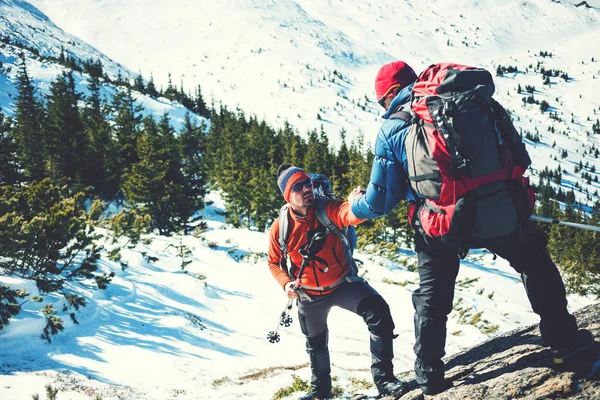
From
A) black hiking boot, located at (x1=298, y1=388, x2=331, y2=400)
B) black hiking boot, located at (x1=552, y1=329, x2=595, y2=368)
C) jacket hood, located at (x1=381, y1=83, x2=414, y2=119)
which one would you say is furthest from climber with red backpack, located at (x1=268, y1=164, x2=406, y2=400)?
black hiking boot, located at (x1=552, y1=329, x2=595, y2=368)

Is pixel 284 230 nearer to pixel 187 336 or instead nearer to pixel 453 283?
pixel 453 283

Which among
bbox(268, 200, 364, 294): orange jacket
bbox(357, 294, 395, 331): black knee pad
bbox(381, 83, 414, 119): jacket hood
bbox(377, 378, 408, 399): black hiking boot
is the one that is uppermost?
bbox(381, 83, 414, 119): jacket hood

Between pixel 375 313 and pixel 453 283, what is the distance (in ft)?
3.02

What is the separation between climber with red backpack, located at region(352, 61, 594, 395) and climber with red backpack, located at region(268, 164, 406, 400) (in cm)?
62

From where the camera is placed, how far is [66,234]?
24.9 feet

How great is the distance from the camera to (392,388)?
3.68 metres

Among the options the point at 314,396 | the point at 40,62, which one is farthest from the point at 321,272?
the point at 40,62

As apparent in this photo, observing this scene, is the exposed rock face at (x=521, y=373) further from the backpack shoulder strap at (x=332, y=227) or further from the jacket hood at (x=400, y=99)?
the jacket hood at (x=400, y=99)

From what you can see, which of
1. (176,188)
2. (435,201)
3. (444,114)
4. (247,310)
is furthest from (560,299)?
(176,188)

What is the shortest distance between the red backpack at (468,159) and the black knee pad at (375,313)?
4.29 feet

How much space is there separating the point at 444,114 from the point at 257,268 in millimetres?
9684

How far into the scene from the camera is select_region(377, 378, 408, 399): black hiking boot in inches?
142

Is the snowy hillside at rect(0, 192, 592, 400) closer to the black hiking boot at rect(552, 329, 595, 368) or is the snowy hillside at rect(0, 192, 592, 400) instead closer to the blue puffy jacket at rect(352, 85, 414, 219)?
the black hiking boot at rect(552, 329, 595, 368)

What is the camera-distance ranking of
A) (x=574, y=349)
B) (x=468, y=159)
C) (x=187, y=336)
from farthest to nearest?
(x=187, y=336), (x=574, y=349), (x=468, y=159)
